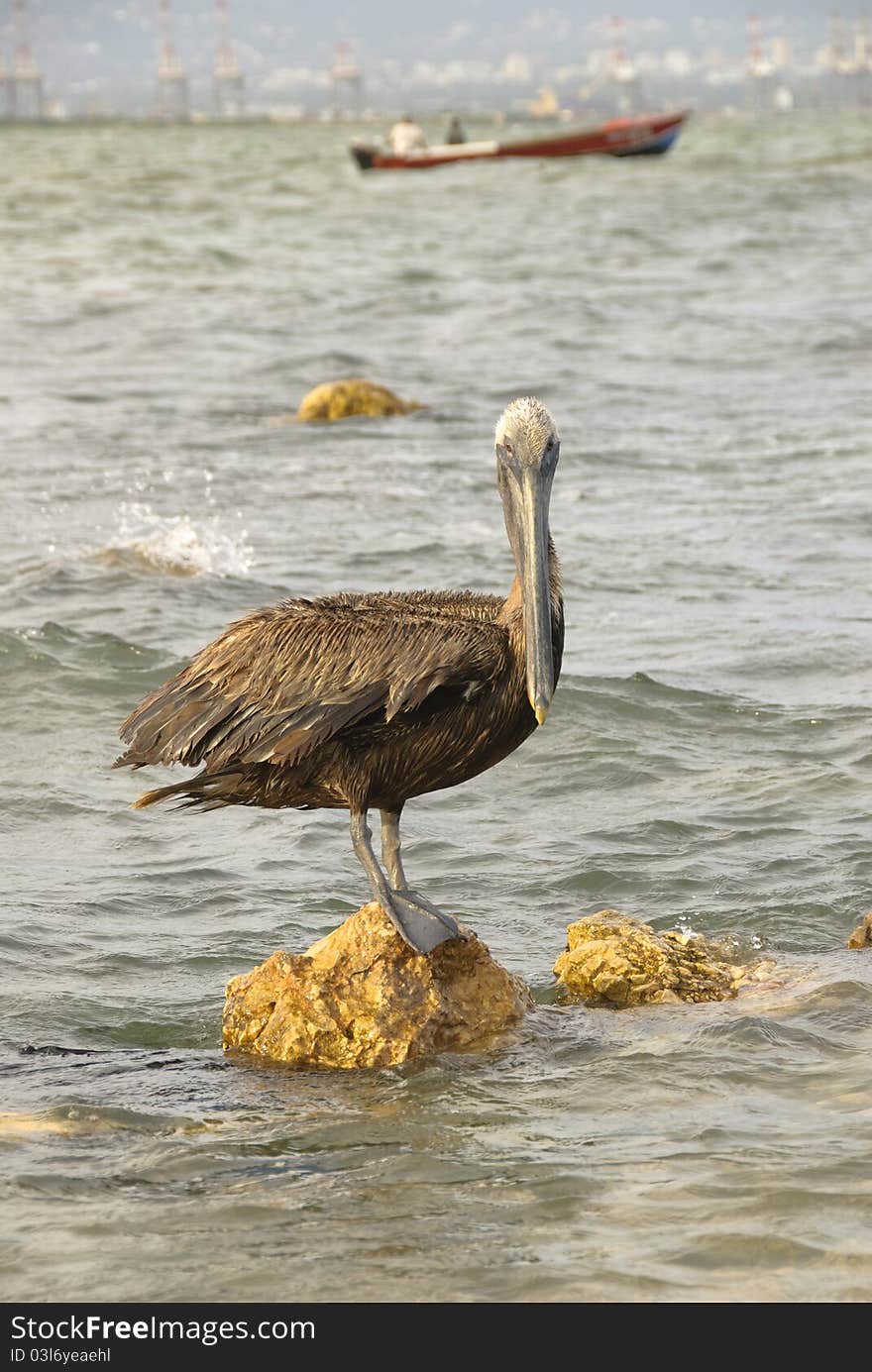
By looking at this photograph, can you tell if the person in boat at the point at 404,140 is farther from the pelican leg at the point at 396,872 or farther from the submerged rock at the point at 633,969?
the pelican leg at the point at 396,872

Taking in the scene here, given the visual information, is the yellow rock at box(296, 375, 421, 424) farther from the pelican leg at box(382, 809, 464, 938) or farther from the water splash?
the pelican leg at box(382, 809, 464, 938)

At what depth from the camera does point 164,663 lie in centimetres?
975

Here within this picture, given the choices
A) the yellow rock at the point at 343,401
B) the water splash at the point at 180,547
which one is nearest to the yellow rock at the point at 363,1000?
the water splash at the point at 180,547

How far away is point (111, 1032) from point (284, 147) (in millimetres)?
76045

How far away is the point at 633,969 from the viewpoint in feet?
19.5

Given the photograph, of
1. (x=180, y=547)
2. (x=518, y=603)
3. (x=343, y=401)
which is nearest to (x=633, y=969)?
(x=518, y=603)

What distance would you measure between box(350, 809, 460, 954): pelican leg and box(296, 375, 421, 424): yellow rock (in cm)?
1135

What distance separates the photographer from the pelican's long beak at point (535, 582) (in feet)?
16.0

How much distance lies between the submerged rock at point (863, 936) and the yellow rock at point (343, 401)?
1057 centimetres

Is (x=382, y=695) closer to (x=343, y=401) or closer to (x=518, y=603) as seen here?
(x=518, y=603)

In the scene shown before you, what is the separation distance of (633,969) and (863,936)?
91cm

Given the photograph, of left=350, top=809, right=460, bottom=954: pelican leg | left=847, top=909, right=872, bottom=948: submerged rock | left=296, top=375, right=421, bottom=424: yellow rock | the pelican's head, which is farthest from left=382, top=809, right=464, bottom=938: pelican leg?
left=296, top=375, right=421, bottom=424: yellow rock
